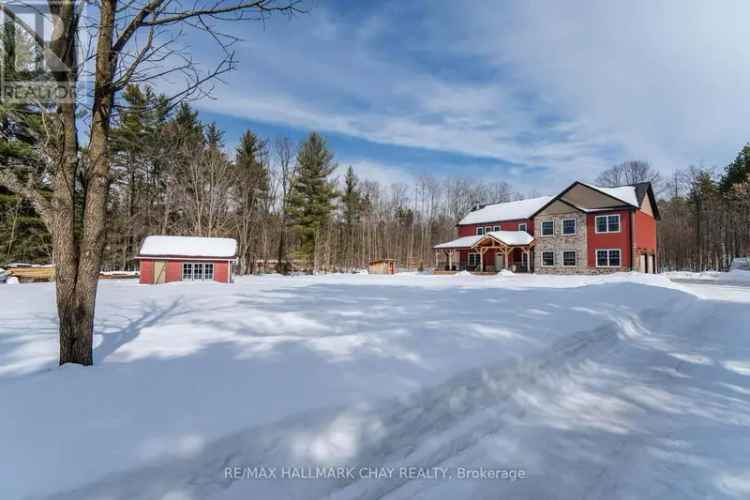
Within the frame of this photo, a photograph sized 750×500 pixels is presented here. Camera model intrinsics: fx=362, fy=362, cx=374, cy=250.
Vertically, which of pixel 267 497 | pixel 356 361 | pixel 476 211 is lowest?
pixel 267 497

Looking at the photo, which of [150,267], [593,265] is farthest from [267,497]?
[593,265]

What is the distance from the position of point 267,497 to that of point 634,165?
196 ft

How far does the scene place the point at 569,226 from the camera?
27.1 m

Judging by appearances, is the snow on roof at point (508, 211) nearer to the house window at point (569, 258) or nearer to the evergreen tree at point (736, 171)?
the house window at point (569, 258)

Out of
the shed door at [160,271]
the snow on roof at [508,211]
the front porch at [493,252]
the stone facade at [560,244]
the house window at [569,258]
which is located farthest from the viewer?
the snow on roof at [508,211]

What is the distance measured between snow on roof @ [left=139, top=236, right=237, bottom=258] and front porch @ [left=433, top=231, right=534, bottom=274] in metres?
17.6

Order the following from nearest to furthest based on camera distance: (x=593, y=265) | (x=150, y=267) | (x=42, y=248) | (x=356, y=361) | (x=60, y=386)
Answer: (x=60, y=386), (x=356, y=361), (x=150, y=267), (x=42, y=248), (x=593, y=265)

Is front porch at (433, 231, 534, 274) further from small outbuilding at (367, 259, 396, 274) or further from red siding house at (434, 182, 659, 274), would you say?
small outbuilding at (367, 259, 396, 274)

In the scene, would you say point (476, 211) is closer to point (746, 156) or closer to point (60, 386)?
point (746, 156)

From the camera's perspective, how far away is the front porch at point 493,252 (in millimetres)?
28953

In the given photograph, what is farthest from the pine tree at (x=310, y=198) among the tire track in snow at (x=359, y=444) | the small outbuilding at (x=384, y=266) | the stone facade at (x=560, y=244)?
the tire track in snow at (x=359, y=444)

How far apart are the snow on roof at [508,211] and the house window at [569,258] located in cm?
463

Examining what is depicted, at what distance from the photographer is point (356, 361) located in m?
4.22

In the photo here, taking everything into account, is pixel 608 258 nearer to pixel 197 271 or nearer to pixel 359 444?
pixel 197 271
